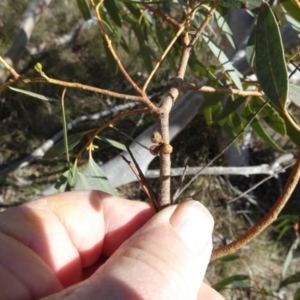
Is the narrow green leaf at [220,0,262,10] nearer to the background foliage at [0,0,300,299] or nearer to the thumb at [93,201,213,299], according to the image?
the thumb at [93,201,213,299]

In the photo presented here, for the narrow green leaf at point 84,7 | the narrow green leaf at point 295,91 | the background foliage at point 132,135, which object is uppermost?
the narrow green leaf at point 84,7

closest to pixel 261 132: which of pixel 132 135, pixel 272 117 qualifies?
pixel 272 117

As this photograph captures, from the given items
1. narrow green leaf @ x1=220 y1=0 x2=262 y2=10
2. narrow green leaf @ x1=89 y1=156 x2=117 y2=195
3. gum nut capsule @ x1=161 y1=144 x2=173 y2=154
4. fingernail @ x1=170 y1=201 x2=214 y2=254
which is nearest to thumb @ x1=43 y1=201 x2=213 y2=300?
fingernail @ x1=170 y1=201 x2=214 y2=254

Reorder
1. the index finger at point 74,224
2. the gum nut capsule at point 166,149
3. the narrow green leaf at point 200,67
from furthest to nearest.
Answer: the narrow green leaf at point 200,67
the index finger at point 74,224
the gum nut capsule at point 166,149

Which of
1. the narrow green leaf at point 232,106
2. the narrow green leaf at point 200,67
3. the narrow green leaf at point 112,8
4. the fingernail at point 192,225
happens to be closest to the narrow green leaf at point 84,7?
the narrow green leaf at point 112,8

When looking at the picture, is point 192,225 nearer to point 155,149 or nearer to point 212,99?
point 155,149

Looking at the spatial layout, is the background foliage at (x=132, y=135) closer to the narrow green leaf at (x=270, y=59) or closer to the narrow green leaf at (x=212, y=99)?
the narrow green leaf at (x=212, y=99)
